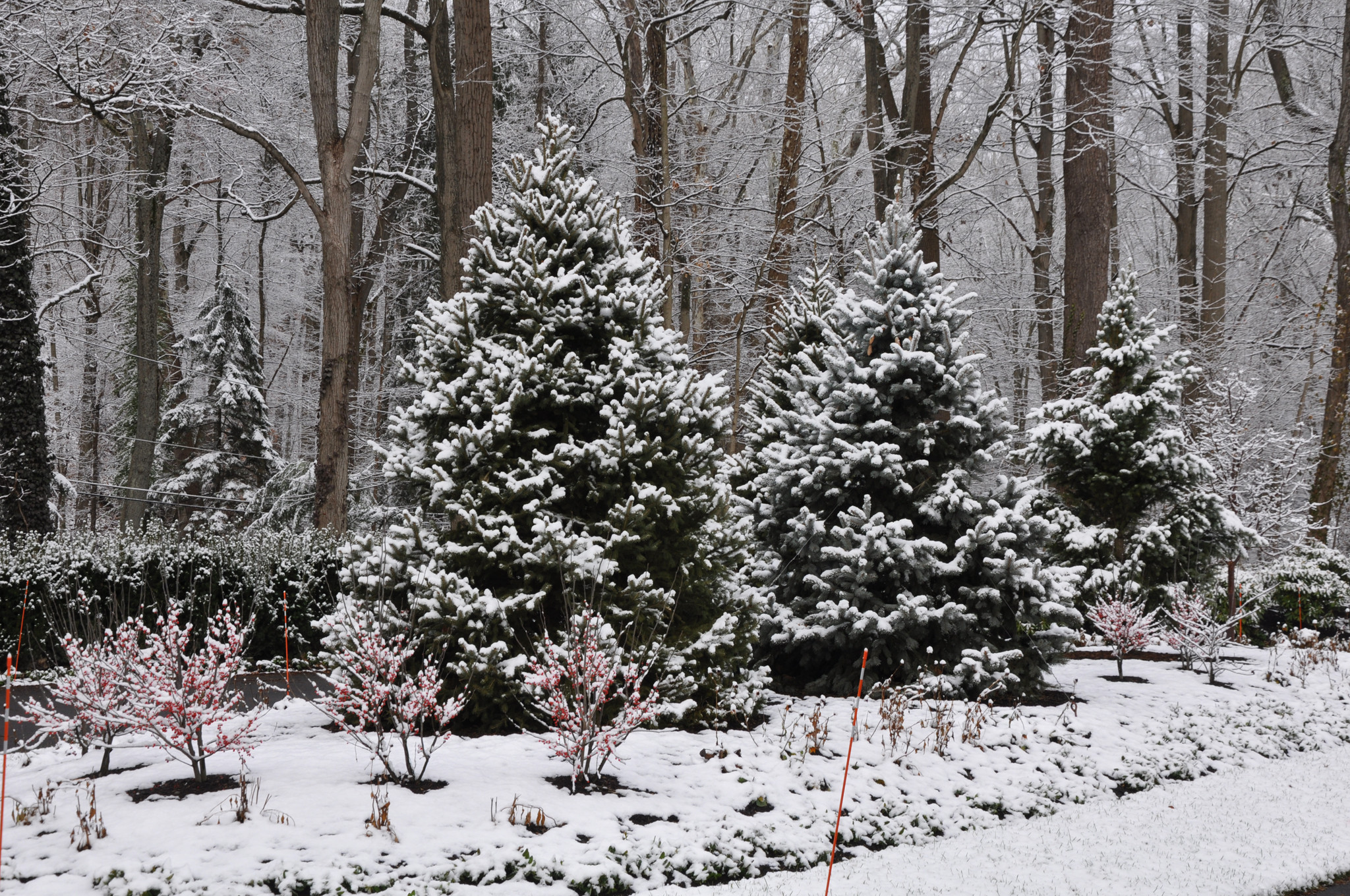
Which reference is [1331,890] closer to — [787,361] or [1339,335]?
[787,361]

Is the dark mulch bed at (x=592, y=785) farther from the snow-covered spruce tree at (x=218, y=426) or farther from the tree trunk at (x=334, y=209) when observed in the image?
the snow-covered spruce tree at (x=218, y=426)

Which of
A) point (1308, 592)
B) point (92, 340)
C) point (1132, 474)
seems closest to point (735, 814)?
point (1132, 474)

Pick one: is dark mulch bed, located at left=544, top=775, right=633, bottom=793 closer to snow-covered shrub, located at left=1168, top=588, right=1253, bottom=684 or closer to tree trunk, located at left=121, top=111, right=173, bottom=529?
snow-covered shrub, located at left=1168, top=588, right=1253, bottom=684

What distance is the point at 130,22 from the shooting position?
15391mm

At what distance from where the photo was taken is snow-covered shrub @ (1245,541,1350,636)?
566 inches

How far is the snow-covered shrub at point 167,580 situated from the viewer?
9523mm

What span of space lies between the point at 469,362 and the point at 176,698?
9.88 ft

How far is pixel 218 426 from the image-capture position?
22531 mm

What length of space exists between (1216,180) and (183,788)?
2374 centimetres

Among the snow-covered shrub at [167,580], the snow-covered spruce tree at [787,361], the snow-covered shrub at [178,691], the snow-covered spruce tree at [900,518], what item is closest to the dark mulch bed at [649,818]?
the snow-covered shrub at [178,691]

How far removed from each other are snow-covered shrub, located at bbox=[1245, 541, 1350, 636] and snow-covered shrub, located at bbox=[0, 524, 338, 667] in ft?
44.4

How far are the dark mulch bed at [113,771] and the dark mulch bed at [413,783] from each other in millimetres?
1463

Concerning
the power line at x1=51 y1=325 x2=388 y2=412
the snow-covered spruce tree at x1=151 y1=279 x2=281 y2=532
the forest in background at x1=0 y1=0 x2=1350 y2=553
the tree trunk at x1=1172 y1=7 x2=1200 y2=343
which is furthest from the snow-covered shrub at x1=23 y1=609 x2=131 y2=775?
the tree trunk at x1=1172 y1=7 x2=1200 y2=343

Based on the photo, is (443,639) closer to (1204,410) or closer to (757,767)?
(757,767)
